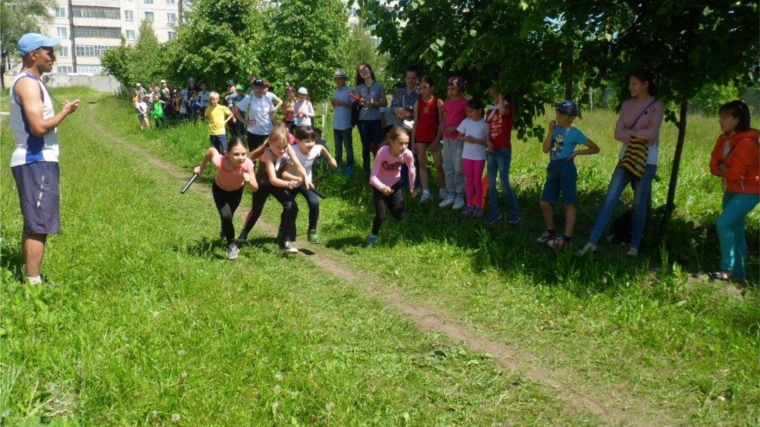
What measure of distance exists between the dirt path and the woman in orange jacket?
7.42 feet

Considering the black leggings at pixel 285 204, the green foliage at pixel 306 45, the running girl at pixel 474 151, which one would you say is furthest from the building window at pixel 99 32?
the black leggings at pixel 285 204

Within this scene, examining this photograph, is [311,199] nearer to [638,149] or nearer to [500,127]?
[500,127]

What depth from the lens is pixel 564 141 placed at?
22.7 feet

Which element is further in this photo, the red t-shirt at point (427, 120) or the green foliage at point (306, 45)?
the green foliage at point (306, 45)

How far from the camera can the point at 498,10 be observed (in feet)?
26.6

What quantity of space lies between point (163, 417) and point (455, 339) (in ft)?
7.46

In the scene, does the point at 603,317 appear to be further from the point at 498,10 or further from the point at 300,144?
the point at 498,10

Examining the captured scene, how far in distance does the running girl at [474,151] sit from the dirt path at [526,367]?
2.26 m

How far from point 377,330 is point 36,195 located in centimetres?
292

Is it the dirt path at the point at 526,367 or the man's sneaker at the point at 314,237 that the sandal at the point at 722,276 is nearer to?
the dirt path at the point at 526,367

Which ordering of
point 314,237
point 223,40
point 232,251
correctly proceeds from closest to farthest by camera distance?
1. point 232,251
2. point 314,237
3. point 223,40

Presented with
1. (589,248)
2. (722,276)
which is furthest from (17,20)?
(722,276)

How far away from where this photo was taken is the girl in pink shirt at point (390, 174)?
728 centimetres

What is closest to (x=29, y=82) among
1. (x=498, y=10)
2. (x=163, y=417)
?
(x=163, y=417)
